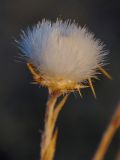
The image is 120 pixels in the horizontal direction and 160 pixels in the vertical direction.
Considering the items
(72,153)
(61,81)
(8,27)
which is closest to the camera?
(61,81)

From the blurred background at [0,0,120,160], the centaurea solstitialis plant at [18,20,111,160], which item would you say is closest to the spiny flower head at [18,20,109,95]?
the centaurea solstitialis plant at [18,20,111,160]

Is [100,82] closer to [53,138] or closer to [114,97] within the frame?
[114,97]

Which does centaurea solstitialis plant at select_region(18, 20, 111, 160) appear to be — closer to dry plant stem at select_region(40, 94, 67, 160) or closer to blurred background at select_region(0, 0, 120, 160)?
dry plant stem at select_region(40, 94, 67, 160)

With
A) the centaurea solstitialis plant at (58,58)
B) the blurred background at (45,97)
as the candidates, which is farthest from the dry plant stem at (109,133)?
the blurred background at (45,97)

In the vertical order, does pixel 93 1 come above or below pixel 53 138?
above

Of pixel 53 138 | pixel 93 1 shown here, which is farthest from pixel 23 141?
pixel 53 138

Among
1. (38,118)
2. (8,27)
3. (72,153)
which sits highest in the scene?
(8,27)
